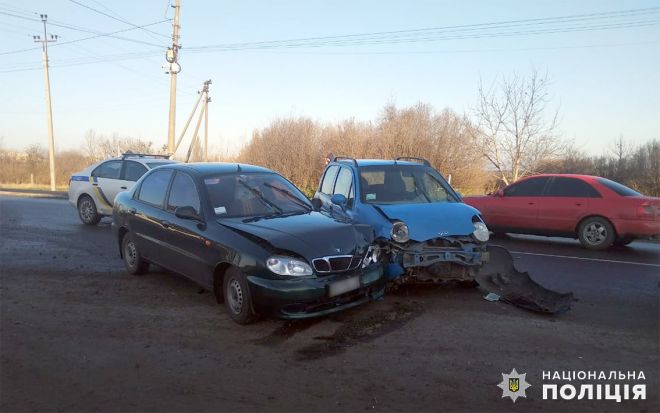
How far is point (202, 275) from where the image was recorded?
18.2 feet

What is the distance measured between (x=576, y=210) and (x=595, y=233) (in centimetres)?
57

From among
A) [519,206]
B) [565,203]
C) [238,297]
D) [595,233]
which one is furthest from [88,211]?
[595,233]

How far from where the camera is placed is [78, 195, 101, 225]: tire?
12078mm

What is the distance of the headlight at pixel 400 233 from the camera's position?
5895 millimetres

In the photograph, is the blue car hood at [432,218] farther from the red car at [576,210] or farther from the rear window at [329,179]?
the red car at [576,210]

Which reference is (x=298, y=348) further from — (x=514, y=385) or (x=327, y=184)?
(x=327, y=184)

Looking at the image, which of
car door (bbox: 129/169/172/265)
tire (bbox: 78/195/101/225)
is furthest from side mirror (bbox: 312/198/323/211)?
tire (bbox: 78/195/101/225)

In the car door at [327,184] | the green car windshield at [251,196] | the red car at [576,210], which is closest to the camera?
the green car windshield at [251,196]

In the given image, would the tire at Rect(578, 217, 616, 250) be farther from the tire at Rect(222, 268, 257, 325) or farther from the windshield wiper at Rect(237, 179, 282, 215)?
the tire at Rect(222, 268, 257, 325)

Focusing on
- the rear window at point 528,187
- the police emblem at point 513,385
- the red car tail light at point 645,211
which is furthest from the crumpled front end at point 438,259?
the rear window at point 528,187

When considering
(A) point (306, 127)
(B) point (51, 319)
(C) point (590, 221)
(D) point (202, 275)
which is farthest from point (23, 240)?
(A) point (306, 127)

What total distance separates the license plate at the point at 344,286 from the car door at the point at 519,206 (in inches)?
271

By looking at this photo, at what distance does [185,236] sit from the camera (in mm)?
5781

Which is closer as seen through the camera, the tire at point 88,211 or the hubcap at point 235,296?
the hubcap at point 235,296
